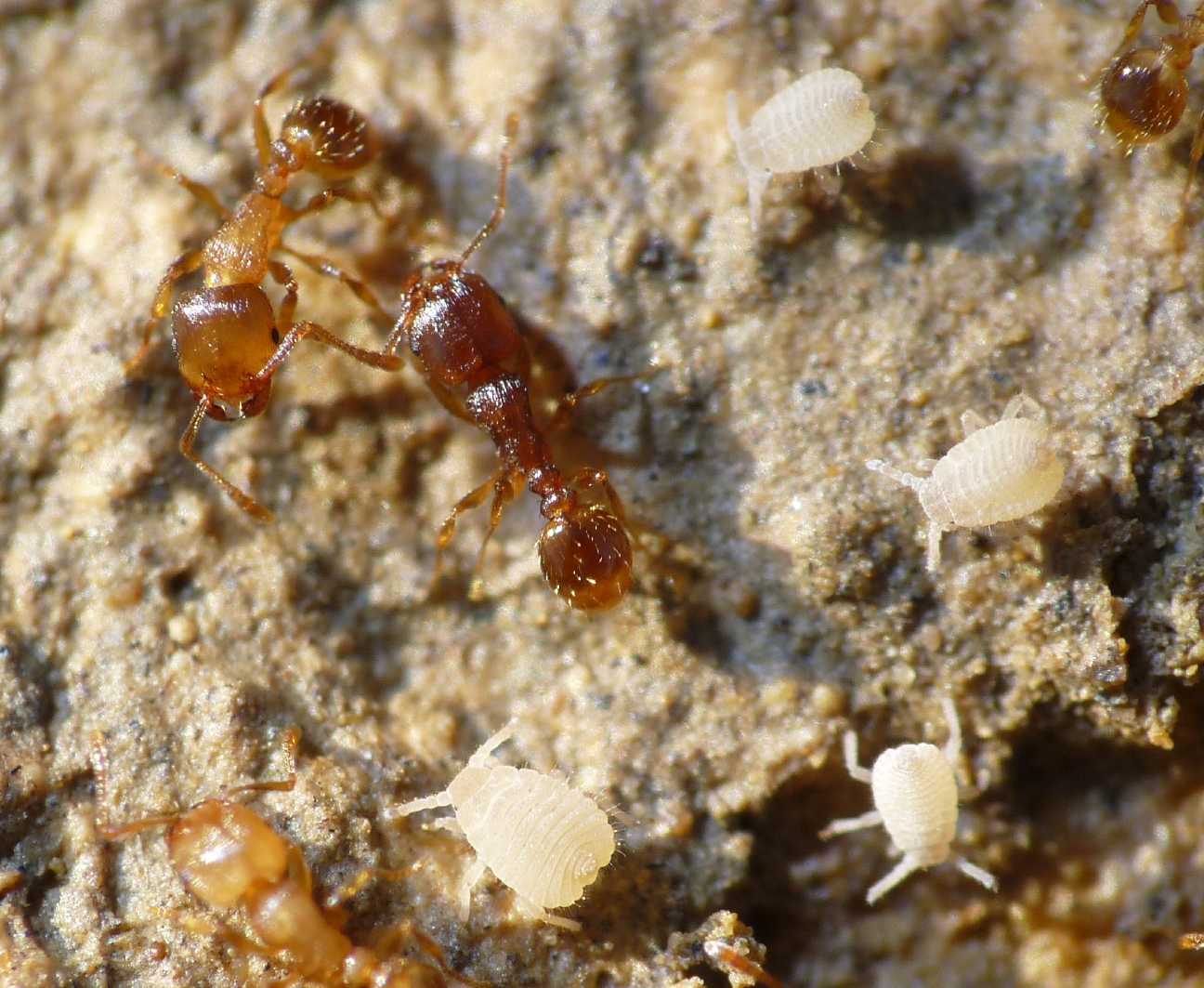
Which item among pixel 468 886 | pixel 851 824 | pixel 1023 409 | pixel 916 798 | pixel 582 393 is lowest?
pixel 851 824

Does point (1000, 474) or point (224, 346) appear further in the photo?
point (224, 346)

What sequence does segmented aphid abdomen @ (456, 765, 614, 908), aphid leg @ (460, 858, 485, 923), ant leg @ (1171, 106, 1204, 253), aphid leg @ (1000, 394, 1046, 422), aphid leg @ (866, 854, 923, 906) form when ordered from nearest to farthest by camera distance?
segmented aphid abdomen @ (456, 765, 614, 908), aphid leg @ (460, 858, 485, 923), aphid leg @ (1000, 394, 1046, 422), aphid leg @ (866, 854, 923, 906), ant leg @ (1171, 106, 1204, 253)

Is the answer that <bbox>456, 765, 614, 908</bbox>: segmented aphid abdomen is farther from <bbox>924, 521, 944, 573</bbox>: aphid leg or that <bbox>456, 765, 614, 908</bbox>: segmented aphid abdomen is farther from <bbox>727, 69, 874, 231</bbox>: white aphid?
<bbox>727, 69, 874, 231</bbox>: white aphid

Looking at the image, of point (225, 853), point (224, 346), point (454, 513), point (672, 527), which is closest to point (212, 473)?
point (224, 346)

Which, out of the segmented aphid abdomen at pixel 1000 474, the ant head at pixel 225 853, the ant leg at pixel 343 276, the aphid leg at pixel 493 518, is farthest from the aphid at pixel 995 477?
the ant head at pixel 225 853

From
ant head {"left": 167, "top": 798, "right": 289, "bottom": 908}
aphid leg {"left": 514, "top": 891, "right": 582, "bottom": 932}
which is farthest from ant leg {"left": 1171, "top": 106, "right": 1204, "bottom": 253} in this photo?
ant head {"left": 167, "top": 798, "right": 289, "bottom": 908}

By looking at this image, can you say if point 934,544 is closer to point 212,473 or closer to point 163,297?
point 212,473

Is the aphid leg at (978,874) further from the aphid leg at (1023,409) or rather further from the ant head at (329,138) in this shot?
the ant head at (329,138)

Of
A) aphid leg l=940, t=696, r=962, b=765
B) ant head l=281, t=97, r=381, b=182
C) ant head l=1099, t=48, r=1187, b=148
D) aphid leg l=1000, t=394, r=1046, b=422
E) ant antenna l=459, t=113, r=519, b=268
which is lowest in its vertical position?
aphid leg l=940, t=696, r=962, b=765
